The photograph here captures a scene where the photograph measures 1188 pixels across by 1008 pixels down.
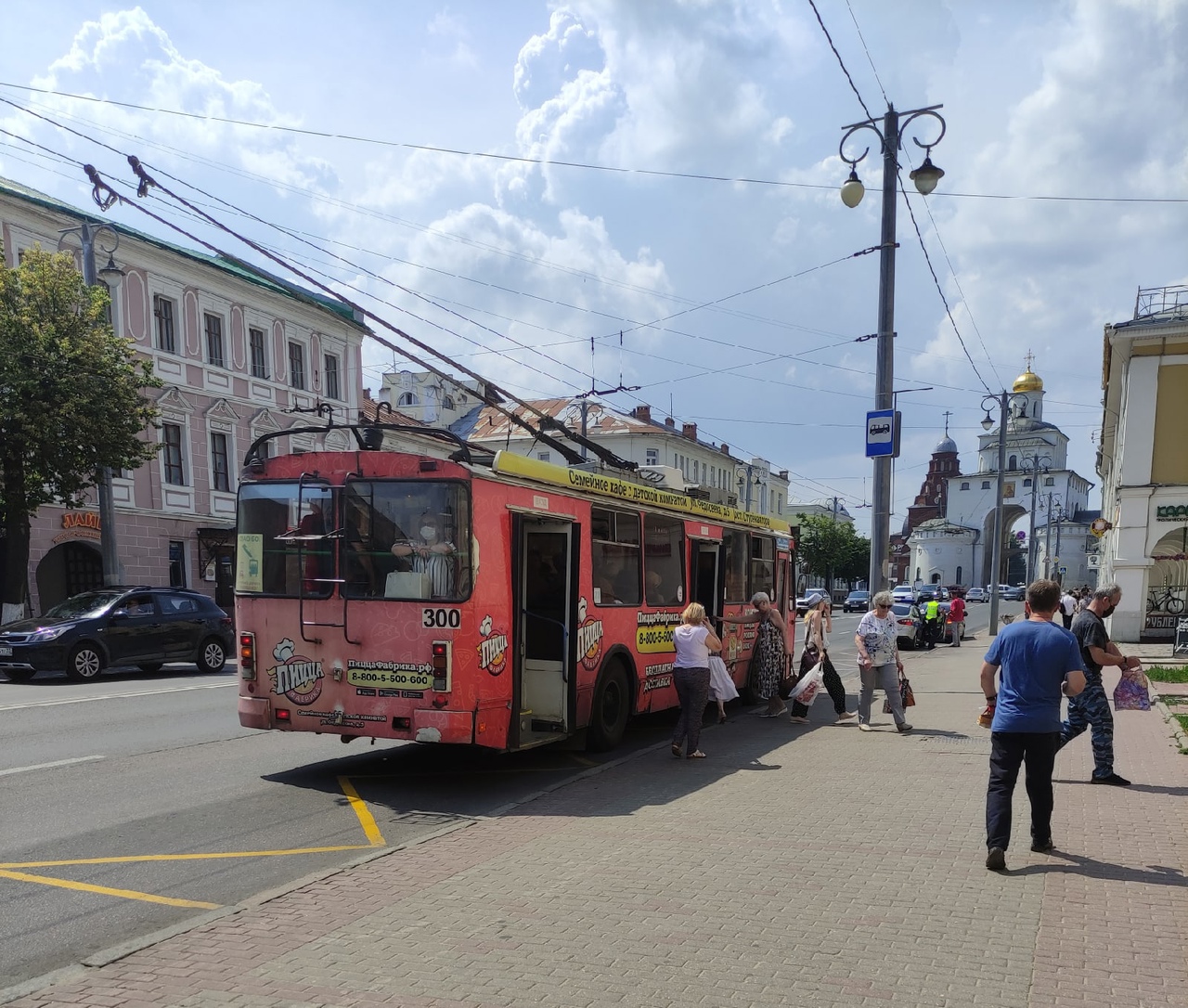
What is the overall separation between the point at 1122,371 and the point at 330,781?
30.6m

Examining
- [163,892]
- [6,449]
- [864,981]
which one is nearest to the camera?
[864,981]

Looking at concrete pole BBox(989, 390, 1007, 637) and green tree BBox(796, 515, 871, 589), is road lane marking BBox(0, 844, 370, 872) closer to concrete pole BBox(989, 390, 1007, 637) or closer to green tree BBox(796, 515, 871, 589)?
concrete pole BBox(989, 390, 1007, 637)

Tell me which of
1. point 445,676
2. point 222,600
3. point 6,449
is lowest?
point 222,600

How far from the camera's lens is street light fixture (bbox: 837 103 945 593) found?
1445 centimetres

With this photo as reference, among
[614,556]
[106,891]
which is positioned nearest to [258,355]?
[614,556]

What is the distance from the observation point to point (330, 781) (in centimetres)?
873

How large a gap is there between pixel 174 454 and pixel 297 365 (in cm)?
714

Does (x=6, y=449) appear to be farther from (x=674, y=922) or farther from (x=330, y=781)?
(x=674, y=922)

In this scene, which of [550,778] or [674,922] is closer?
[674,922]

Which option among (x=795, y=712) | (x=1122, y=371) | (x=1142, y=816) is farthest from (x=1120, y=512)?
(x=1142, y=816)

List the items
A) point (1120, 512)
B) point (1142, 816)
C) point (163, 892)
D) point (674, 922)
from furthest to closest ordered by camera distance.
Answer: point (1120, 512) → point (1142, 816) → point (163, 892) → point (674, 922)

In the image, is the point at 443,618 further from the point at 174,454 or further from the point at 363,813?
the point at 174,454

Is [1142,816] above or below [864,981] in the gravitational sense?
below

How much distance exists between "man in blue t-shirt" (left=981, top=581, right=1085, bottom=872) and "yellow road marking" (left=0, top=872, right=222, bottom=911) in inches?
175
